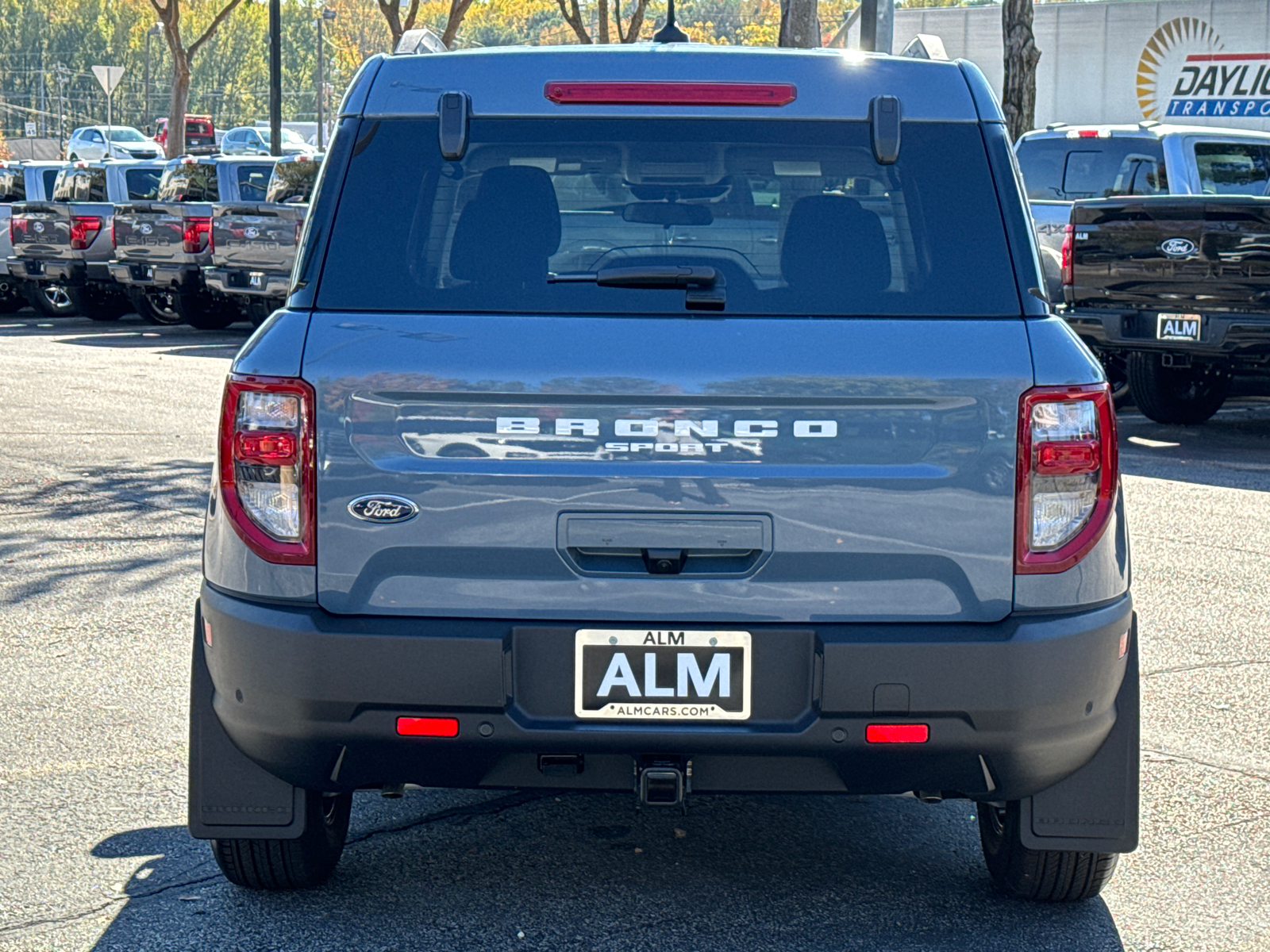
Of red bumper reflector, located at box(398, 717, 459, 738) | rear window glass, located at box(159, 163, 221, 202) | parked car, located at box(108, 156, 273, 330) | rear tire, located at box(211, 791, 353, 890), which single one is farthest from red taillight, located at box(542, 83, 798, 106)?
rear window glass, located at box(159, 163, 221, 202)

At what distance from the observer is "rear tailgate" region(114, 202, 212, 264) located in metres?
20.1

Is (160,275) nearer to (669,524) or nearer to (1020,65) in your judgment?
(1020,65)

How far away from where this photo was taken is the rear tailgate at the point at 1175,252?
1111 centimetres

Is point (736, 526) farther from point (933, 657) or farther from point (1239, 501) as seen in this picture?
point (1239, 501)

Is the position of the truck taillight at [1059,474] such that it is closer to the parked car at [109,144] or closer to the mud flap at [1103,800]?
the mud flap at [1103,800]

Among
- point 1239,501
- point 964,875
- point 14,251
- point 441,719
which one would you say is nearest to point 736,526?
point 441,719

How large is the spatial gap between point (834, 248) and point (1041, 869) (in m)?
1.43

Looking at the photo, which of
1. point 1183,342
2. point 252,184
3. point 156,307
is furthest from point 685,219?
point 156,307

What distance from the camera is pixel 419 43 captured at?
3.96m

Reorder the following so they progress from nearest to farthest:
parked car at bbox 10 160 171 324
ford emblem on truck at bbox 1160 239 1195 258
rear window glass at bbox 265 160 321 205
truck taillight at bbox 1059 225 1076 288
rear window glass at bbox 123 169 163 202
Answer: ford emblem on truck at bbox 1160 239 1195 258 → truck taillight at bbox 1059 225 1076 288 → rear window glass at bbox 265 160 321 205 → parked car at bbox 10 160 171 324 → rear window glass at bbox 123 169 163 202

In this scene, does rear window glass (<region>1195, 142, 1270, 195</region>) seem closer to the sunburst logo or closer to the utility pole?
the sunburst logo

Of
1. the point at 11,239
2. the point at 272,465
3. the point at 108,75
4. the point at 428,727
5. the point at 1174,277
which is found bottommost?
the point at 428,727

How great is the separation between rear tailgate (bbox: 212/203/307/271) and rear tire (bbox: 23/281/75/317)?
16.8 feet

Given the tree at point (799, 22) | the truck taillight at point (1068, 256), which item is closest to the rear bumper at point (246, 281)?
the tree at point (799, 22)
